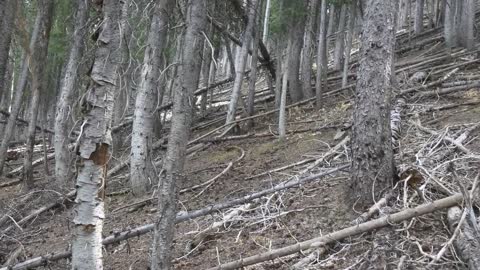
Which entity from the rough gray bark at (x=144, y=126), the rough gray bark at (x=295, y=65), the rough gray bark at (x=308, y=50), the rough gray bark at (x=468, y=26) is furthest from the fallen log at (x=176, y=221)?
the rough gray bark at (x=468, y=26)

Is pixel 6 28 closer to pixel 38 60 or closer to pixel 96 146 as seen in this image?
pixel 96 146

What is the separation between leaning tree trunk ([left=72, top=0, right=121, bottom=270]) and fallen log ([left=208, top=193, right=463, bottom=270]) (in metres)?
1.39

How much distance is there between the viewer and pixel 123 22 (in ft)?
13.4

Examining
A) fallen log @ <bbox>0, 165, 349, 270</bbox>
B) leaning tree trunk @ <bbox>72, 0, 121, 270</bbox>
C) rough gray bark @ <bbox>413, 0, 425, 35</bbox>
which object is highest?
rough gray bark @ <bbox>413, 0, 425, 35</bbox>

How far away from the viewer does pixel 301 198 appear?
6434mm

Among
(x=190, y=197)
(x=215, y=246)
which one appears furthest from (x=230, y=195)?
(x=215, y=246)

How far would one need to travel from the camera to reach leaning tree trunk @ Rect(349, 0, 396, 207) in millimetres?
5152

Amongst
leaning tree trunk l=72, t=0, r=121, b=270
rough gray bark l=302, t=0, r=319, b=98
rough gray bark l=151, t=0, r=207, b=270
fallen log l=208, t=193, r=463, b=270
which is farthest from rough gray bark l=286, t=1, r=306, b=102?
leaning tree trunk l=72, t=0, r=121, b=270

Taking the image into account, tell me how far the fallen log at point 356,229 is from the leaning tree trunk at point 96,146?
139 cm

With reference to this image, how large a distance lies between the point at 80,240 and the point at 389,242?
2.68 meters

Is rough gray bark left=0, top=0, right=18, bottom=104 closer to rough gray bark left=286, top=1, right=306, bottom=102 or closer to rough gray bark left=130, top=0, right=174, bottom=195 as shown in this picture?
rough gray bark left=130, top=0, right=174, bottom=195

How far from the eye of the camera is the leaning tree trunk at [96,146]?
387 cm

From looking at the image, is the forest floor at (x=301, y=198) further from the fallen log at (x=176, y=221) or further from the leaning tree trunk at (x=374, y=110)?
the leaning tree trunk at (x=374, y=110)

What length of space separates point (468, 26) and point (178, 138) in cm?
1164
